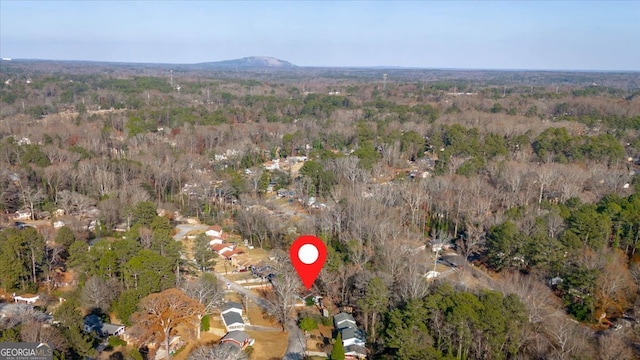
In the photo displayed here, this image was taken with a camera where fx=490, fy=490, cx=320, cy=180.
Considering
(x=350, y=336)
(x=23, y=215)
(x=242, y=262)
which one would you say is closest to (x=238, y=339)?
(x=350, y=336)

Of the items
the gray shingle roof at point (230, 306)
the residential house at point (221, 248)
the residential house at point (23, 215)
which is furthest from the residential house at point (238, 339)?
the residential house at point (23, 215)

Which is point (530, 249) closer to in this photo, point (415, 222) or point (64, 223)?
point (415, 222)

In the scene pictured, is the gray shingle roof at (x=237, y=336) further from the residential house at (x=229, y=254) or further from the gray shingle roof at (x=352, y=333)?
the residential house at (x=229, y=254)

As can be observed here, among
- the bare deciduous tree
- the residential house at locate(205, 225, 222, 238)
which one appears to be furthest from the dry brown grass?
the residential house at locate(205, 225, 222, 238)

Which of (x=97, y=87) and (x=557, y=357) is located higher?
(x=97, y=87)

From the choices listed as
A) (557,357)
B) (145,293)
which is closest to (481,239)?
(557,357)

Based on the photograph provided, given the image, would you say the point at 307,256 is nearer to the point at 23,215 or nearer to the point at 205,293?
the point at 205,293
